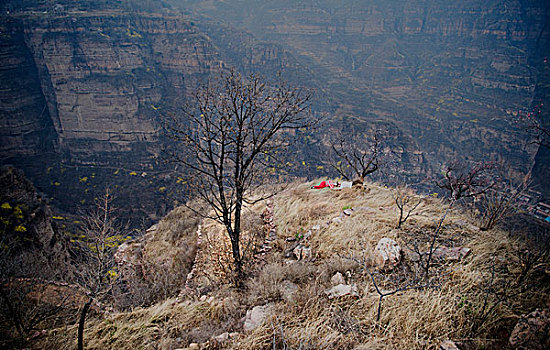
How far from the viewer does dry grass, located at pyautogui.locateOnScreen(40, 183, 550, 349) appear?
7.64 ft

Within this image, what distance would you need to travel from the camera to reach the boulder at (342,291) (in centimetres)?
294

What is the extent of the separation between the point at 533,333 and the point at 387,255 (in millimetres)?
1722

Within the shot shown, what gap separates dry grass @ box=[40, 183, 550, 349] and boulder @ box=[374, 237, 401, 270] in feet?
0.43

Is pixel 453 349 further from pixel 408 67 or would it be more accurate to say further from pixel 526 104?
pixel 408 67

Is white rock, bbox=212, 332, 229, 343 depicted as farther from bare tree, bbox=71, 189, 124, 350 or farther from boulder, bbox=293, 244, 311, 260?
boulder, bbox=293, 244, 311, 260

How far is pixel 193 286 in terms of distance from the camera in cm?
484

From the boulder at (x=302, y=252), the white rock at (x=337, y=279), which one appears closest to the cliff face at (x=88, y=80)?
the boulder at (x=302, y=252)

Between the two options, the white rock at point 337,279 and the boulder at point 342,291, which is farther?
the white rock at point 337,279

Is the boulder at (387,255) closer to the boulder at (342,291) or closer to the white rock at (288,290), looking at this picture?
the boulder at (342,291)

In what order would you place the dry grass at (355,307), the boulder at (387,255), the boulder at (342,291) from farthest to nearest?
the boulder at (387,255) → the boulder at (342,291) → the dry grass at (355,307)

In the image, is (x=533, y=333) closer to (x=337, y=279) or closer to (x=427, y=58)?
(x=337, y=279)

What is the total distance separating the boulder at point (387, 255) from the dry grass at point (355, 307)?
5.1 inches

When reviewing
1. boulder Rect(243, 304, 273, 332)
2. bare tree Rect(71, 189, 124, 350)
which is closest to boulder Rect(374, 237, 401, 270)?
boulder Rect(243, 304, 273, 332)

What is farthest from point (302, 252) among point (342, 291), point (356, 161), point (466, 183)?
point (356, 161)
